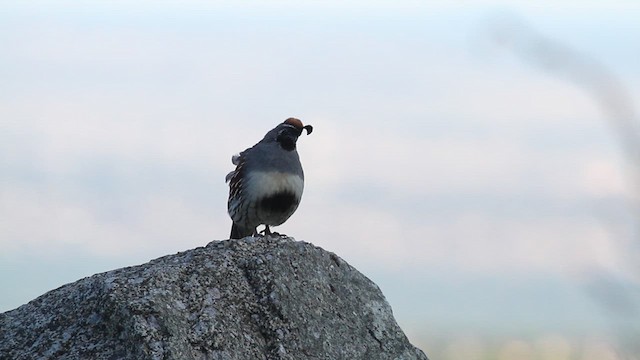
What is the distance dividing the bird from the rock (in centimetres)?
275

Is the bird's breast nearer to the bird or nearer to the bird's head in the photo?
the bird

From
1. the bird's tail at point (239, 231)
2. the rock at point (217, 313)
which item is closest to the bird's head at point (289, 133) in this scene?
the bird's tail at point (239, 231)

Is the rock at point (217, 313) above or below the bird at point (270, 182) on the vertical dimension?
below

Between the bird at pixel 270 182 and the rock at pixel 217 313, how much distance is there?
9.01 ft

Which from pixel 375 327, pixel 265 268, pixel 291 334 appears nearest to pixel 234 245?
pixel 265 268

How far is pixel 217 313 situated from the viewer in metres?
4.68

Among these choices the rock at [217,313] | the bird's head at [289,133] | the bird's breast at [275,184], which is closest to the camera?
the rock at [217,313]

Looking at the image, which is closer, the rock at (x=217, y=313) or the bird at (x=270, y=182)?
the rock at (x=217, y=313)

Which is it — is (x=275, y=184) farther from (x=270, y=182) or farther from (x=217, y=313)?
(x=217, y=313)

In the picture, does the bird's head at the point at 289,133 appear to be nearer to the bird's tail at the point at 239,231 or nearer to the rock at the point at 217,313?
the bird's tail at the point at 239,231

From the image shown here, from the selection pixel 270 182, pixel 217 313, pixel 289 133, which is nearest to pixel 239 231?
pixel 270 182

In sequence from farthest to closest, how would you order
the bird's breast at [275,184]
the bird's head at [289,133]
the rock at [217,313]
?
the bird's head at [289,133] < the bird's breast at [275,184] < the rock at [217,313]

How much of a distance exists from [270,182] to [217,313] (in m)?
3.59

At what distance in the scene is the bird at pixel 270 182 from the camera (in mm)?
8227
